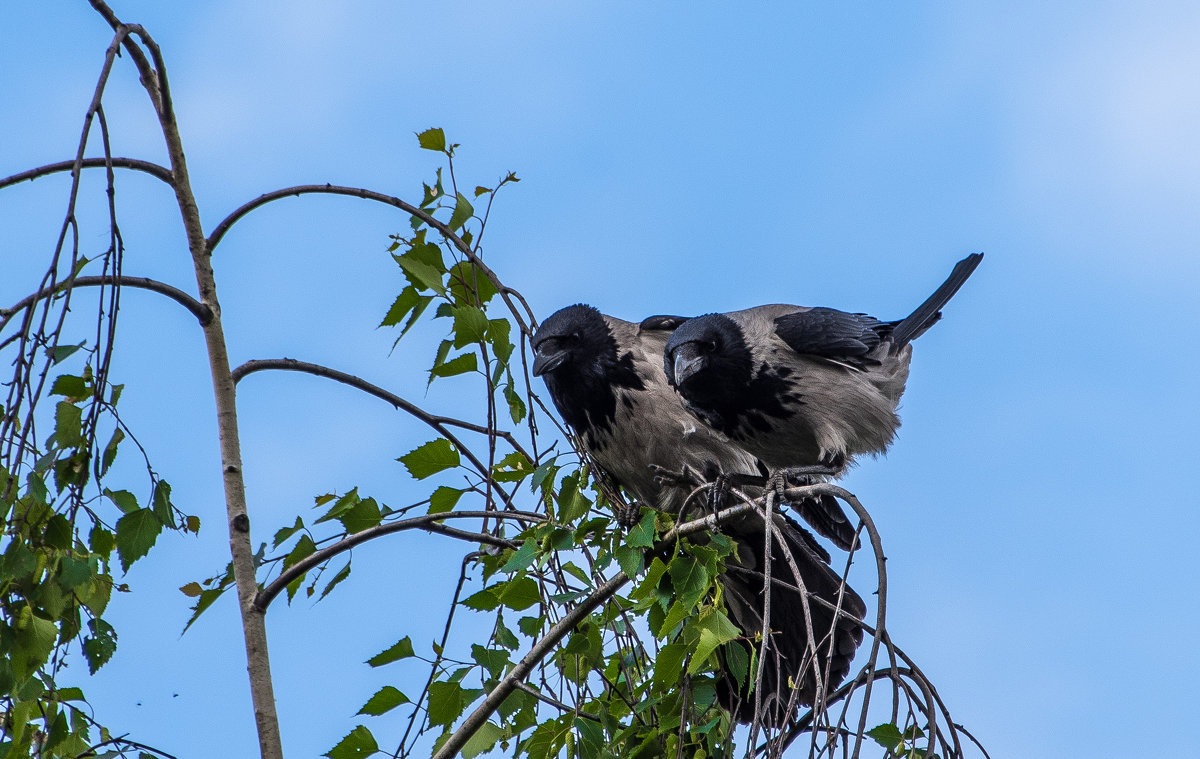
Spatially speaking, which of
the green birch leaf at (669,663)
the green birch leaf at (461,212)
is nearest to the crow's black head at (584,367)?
the green birch leaf at (461,212)

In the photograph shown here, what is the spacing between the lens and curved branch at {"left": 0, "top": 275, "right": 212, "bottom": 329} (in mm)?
2533

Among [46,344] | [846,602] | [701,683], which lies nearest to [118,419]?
[46,344]

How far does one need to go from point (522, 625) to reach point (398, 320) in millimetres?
951

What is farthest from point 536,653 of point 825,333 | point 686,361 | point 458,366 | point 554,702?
point 825,333

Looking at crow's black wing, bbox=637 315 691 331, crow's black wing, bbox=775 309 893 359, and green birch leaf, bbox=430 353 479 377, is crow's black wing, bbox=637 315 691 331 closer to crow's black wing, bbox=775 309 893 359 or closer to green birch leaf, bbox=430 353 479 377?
crow's black wing, bbox=775 309 893 359

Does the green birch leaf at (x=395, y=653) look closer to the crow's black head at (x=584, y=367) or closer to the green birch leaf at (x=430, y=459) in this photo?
the green birch leaf at (x=430, y=459)

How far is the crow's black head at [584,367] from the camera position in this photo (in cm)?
485

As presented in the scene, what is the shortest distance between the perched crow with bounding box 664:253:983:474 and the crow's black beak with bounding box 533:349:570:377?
1.43 feet

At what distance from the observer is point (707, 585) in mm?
2656

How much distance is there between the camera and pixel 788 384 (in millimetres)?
4664

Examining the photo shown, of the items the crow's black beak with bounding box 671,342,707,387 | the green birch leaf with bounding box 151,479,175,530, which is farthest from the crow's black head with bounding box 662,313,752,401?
the green birch leaf with bounding box 151,479,175,530

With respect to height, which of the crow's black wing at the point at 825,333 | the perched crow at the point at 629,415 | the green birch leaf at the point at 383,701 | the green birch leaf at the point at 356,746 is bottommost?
the green birch leaf at the point at 356,746

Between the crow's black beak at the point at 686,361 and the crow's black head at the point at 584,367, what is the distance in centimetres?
32

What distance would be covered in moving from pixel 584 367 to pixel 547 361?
19cm
